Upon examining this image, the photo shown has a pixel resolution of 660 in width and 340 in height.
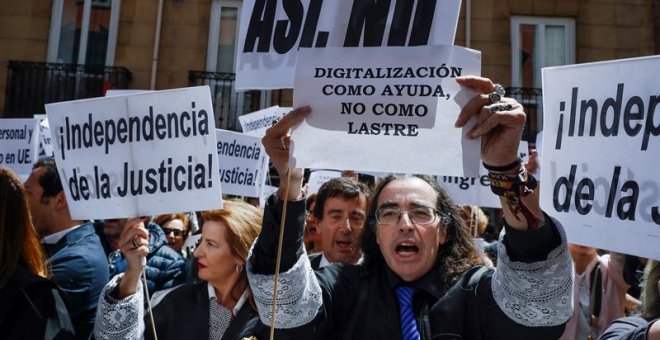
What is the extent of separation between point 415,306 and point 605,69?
114 centimetres

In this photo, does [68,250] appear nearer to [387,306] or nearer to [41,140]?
[387,306]

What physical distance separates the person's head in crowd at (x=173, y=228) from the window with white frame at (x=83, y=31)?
8.49 metres

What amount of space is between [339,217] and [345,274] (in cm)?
152

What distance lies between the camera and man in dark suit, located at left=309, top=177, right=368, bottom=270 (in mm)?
3717

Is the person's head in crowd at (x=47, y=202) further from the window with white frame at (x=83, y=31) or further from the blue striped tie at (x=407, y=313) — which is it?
the window with white frame at (x=83, y=31)

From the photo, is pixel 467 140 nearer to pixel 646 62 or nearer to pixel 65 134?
pixel 646 62

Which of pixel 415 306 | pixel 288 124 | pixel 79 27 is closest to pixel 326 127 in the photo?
pixel 288 124

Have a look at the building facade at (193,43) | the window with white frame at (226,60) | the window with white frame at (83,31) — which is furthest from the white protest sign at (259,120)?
the window with white frame at (83,31)

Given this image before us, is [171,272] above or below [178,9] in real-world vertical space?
below

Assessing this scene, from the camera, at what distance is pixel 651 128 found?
2.14 meters

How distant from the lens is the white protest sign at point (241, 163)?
20.2 ft

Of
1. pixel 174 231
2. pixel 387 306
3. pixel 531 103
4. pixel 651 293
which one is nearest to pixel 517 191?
pixel 387 306

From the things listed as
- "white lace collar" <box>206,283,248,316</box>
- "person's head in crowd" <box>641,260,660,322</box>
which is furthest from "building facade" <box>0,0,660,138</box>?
"person's head in crowd" <box>641,260,660,322</box>

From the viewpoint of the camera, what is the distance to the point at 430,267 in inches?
89.3
